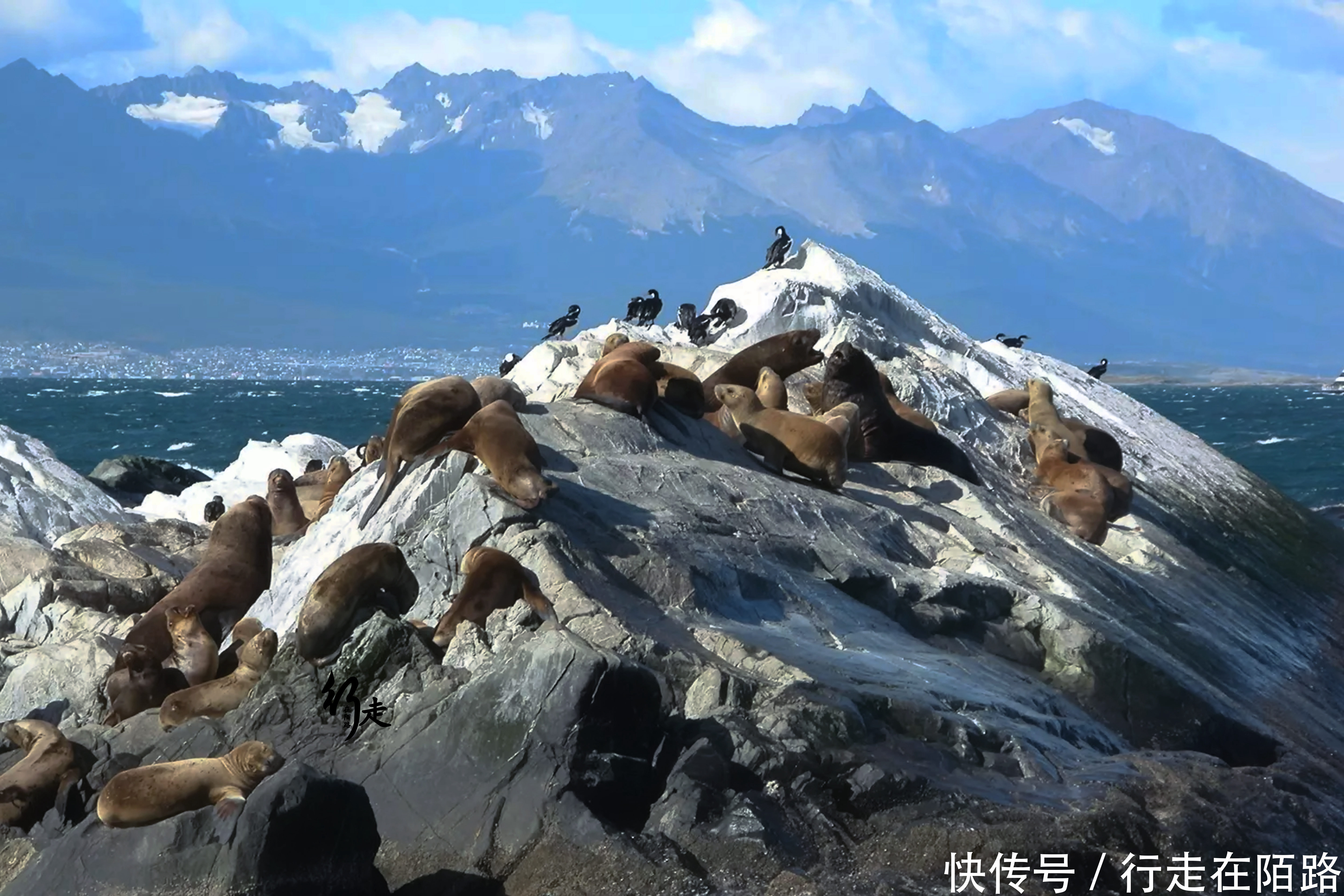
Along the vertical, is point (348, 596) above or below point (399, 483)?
below

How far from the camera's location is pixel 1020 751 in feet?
22.1

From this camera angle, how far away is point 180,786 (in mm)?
6270

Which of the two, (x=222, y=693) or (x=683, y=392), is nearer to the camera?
(x=222, y=693)

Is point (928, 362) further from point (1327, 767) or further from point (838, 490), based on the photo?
point (1327, 767)

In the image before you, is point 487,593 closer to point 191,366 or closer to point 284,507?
point 284,507

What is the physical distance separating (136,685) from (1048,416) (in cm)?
892

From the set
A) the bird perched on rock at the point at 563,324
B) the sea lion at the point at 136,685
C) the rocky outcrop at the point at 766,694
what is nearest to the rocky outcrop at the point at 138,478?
the bird perched on rock at the point at 563,324

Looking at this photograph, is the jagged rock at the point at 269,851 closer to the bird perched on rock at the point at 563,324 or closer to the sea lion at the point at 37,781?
the sea lion at the point at 37,781

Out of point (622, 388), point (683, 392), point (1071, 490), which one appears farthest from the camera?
point (1071, 490)

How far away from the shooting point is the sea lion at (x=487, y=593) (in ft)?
23.5

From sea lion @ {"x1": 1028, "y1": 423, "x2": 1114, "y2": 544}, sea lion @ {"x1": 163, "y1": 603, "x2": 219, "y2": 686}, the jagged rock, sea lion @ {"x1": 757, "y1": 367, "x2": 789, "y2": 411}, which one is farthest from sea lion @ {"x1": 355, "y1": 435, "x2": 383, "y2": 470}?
the jagged rock

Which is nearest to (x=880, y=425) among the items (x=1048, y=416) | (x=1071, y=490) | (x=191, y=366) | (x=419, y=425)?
(x=1071, y=490)

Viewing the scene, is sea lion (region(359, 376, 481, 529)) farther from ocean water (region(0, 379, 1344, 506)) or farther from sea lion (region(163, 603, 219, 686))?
ocean water (region(0, 379, 1344, 506))

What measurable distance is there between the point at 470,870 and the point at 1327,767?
4.86m
